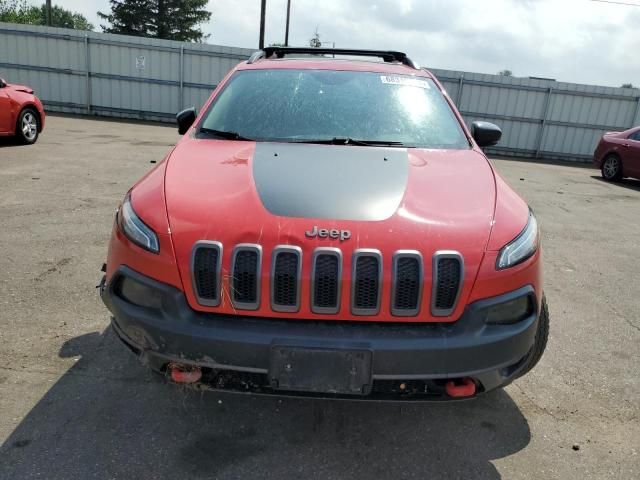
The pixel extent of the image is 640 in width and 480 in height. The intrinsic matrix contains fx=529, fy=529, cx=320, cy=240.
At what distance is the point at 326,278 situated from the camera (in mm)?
2045

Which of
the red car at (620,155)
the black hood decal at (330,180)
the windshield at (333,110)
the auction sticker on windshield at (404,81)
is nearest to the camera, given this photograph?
the black hood decal at (330,180)

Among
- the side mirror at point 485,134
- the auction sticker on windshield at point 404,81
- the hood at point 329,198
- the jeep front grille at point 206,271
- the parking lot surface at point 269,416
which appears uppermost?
the auction sticker on windshield at point 404,81

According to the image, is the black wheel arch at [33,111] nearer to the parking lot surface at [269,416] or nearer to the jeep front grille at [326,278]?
the parking lot surface at [269,416]

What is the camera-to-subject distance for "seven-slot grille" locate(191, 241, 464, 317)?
204 centimetres

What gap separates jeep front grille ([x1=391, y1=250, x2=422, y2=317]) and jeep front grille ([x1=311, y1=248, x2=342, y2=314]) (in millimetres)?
217

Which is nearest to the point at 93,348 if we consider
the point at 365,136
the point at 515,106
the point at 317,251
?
the point at 317,251

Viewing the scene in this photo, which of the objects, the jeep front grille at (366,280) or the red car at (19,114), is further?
the red car at (19,114)

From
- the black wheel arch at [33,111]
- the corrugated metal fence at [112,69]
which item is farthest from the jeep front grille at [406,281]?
the corrugated metal fence at [112,69]

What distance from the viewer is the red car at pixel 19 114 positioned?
9802 millimetres

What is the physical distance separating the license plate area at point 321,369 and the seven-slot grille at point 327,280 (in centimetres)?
16

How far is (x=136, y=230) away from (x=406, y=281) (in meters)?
1.15

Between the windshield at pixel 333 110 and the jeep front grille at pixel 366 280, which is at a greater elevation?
the windshield at pixel 333 110

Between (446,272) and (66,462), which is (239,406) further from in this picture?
(446,272)

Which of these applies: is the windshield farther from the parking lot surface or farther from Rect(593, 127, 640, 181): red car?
Rect(593, 127, 640, 181): red car
